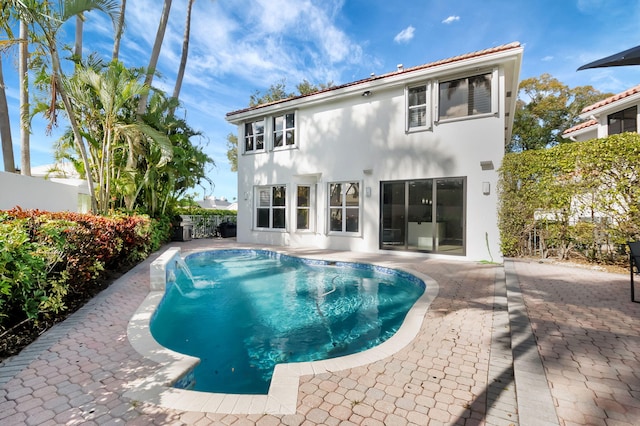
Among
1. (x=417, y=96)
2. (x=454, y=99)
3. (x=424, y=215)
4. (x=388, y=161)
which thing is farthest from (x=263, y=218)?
(x=454, y=99)

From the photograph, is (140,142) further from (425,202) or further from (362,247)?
(425,202)

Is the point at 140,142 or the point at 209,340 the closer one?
the point at 209,340

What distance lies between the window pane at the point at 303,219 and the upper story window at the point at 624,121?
14.6 m

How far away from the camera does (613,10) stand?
11656 millimetres

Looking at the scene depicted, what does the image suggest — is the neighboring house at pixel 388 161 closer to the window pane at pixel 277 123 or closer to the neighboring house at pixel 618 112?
the window pane at pixel 277 123

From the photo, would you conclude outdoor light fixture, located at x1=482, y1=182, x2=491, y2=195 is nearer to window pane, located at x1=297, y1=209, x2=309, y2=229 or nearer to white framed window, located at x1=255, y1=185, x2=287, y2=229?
window pane, located at x1=297, y1=209, x2=309, y2=229

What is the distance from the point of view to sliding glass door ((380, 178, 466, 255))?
33.9 feet

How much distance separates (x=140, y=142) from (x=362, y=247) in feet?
32.9

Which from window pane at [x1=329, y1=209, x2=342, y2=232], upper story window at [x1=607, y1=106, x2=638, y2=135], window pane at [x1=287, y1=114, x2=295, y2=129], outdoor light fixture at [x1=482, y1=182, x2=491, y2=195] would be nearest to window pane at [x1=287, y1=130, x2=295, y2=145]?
window pane at [x1=287, y1=114, x2=295, y2=129]

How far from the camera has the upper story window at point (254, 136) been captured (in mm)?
15273

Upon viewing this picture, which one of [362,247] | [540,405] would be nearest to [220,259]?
[362,247]

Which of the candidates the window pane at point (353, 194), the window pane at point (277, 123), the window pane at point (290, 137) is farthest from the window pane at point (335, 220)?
the window pane at point (277, 123)

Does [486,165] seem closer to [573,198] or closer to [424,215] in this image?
[573,198]

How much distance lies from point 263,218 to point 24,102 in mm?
11000
